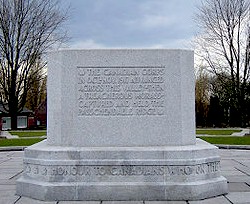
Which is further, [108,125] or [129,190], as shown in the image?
[108,125]

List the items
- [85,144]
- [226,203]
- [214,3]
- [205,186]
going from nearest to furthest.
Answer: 1. [226,203]
2. [205,186]
3. [85,144]
4. [214,3]

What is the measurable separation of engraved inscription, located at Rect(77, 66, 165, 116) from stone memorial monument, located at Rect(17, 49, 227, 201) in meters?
0.02

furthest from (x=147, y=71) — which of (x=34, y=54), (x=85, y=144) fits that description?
(x=34, y=54)

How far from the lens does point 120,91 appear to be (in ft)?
23.0

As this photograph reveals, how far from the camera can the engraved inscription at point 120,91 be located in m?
6.97

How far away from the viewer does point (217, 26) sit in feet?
124

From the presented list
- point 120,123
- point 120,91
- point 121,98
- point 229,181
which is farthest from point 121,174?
point 229,181

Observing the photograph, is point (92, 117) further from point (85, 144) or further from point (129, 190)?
point (129, 190)

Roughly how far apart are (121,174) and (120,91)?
160 cm

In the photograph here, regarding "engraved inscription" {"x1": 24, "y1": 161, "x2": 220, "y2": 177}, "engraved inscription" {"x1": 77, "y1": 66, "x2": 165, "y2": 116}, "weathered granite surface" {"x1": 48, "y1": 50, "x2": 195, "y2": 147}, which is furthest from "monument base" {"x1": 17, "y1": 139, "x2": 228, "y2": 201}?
"engraved inscription" {"x1": 77, "y1": 66, "x2": 165, "y2": 116}

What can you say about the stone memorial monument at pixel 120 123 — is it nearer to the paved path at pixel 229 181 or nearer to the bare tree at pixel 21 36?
the paved path at pixel 229 181

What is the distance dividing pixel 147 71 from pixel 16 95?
34011 mm

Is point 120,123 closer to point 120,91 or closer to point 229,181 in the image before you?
point 120,91

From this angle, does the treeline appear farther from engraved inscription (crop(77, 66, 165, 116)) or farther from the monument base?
the monument base
